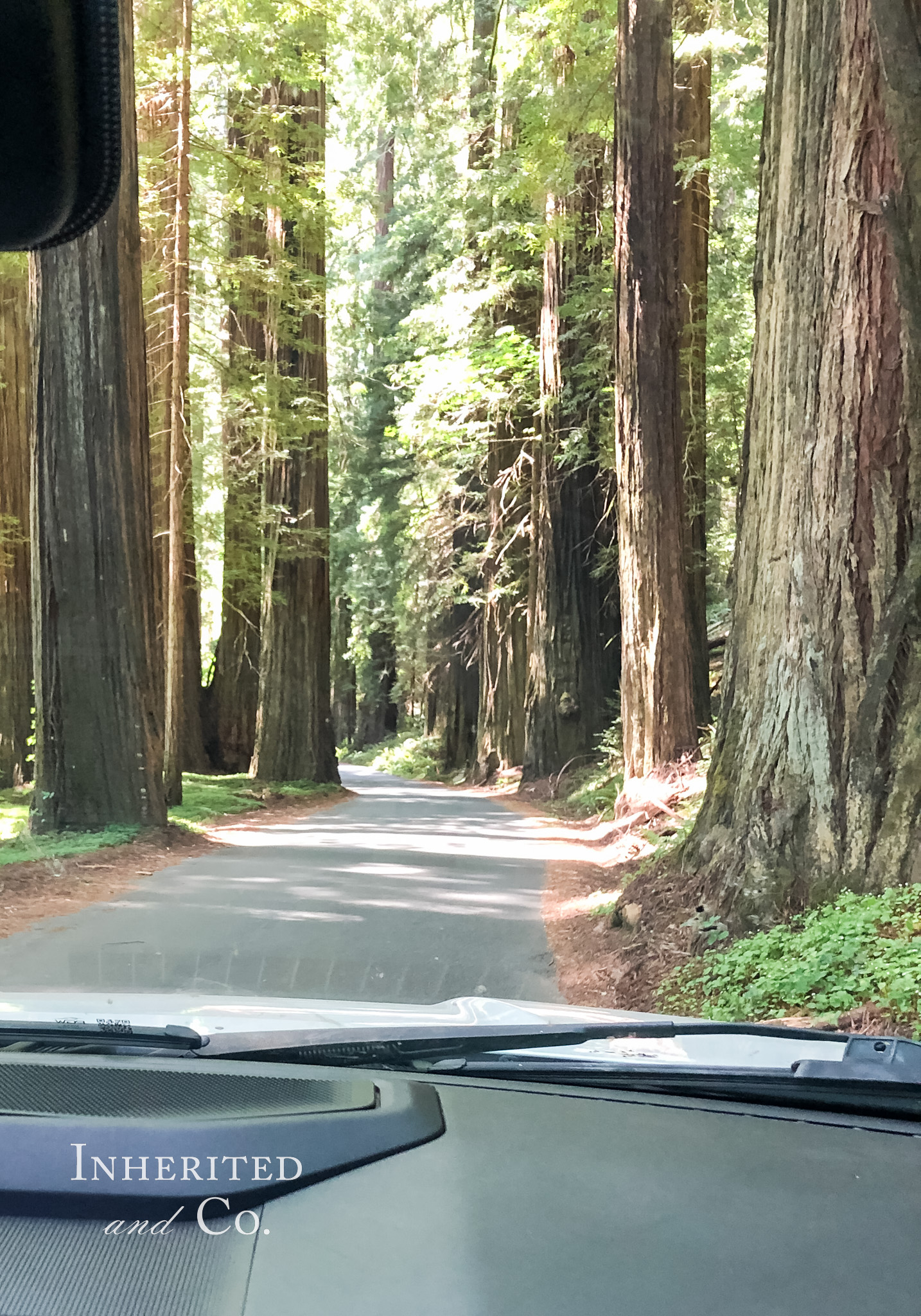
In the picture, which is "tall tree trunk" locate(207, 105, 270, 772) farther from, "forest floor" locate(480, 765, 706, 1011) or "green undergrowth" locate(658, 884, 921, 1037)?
"green undergrowth" locate(658, 884, 921, 1037)

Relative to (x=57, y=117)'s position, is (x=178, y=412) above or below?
above

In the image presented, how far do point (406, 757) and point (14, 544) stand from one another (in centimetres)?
2196

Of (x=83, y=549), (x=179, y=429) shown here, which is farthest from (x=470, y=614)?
(x=83, y=549)

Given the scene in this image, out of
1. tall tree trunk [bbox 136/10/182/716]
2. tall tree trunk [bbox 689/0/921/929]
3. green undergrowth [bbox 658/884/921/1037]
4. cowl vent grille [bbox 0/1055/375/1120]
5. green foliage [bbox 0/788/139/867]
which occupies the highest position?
tall tree trunk [bbox 136/10/182/716]

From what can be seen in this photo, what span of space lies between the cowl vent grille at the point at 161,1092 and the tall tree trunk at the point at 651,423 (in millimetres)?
11313

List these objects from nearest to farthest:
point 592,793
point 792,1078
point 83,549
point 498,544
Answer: point 792,1078, point 83,549, point 592,793, point 498,544

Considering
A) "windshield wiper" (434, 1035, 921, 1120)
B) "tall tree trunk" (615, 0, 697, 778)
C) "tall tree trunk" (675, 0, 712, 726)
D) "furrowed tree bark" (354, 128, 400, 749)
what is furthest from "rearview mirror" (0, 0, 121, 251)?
"furrowed tree bark" (354, 128, 400, 749)

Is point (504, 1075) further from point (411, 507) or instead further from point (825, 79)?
point (411, 507)

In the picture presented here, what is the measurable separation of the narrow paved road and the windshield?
6cm

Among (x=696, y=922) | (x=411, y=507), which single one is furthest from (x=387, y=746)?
(x=696, y=922)

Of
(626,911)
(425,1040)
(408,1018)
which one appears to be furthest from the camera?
(626,911)

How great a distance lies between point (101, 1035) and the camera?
3291 mm

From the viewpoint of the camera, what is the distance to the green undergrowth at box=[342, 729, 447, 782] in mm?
34734

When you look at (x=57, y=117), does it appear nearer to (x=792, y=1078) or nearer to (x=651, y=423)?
(x=792, y=1078)
